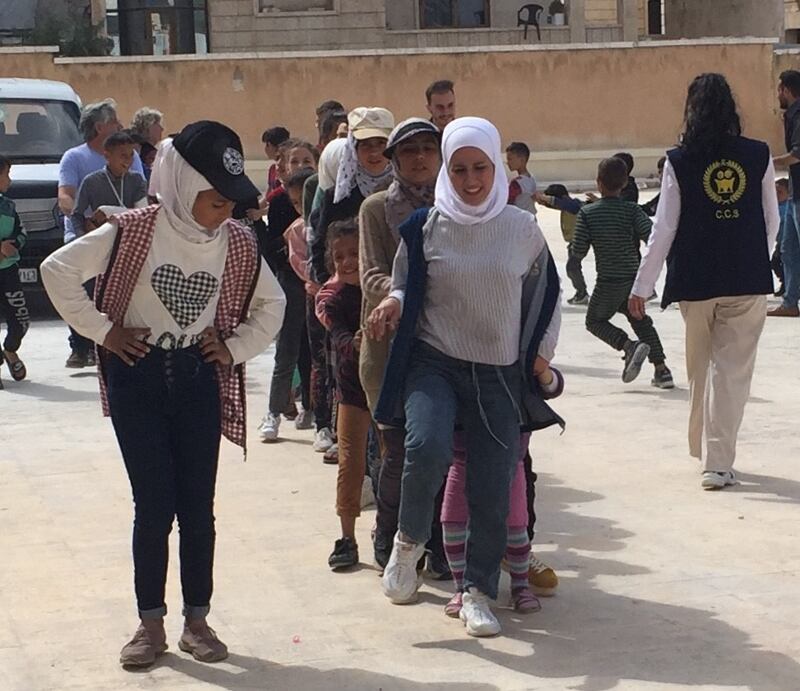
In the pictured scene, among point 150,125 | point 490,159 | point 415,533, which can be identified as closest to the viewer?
point 490,159

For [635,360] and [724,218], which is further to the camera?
[635,360]

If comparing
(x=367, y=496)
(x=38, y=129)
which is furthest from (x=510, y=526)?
(x=38, y=129)

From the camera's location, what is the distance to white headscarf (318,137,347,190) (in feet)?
24.9

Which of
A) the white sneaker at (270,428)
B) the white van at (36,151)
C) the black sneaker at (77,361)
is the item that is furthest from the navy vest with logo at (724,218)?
the white van at (36,151)

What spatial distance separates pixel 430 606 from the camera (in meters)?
6.03

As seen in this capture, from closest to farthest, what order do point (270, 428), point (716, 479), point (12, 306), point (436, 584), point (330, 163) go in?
point (436, 584) → point (330, 163) → point (716, 479) → point (270, 428) → point (12, 306)

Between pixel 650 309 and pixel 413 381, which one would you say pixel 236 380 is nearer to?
pixel 413 381

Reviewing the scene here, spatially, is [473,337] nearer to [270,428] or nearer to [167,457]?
[167,457]

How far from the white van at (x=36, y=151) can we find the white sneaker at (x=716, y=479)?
849 centimetres

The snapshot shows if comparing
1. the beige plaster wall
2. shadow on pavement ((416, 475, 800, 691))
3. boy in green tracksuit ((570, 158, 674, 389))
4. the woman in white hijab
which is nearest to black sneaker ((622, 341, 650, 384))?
boy in green tracksuit ((570, 158, 674, 389))

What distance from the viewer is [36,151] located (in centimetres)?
1695

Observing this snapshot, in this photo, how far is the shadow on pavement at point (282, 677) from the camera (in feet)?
17.0

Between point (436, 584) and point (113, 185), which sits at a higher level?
point (113, 185)

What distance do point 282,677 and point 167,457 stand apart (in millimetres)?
787
